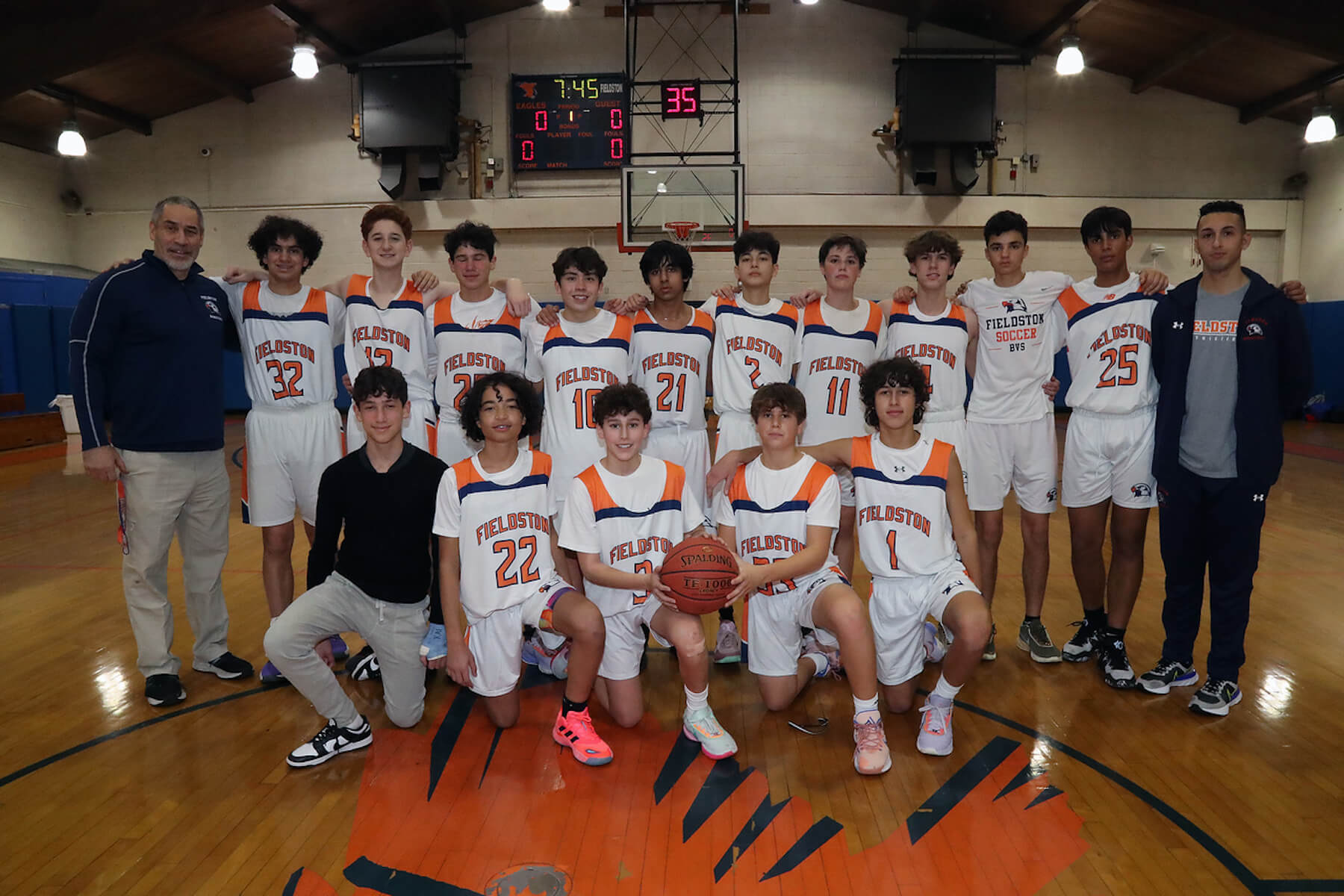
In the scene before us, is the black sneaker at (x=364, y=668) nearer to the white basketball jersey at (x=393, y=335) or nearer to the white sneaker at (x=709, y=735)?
the white basketball jersey at (x=393, y=335)

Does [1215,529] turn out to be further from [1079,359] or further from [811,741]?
[811,741]

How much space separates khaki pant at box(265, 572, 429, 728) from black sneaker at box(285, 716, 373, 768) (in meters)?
0.03

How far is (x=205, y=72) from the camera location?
13.2 m

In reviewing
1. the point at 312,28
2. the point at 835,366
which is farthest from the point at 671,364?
the point at 312,28

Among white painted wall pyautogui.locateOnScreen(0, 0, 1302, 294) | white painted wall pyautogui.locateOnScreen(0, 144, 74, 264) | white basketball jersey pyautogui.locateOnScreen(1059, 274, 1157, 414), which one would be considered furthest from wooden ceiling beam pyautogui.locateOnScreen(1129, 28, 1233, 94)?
white painted wall pyautogui.locateOnScreen(0, 144, 74, 264)

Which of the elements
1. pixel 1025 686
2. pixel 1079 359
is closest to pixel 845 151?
pixel 1079 359

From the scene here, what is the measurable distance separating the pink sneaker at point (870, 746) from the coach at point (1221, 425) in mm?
1371

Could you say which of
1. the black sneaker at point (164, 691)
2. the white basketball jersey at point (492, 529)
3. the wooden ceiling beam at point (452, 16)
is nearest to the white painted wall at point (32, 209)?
the wooden ceiling beam at point (452, 16)

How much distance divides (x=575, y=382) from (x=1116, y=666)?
260 centimetres

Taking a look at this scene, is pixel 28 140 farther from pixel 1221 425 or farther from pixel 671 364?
pixel 1221 425

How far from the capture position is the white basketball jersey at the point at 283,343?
365 centimetres

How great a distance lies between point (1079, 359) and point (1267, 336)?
737 mm

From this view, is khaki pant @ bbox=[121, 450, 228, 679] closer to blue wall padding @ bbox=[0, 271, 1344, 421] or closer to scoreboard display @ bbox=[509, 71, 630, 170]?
blue wall padding @ bbox=[0, 271, 1344, 421]

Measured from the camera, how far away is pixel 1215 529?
327cm
